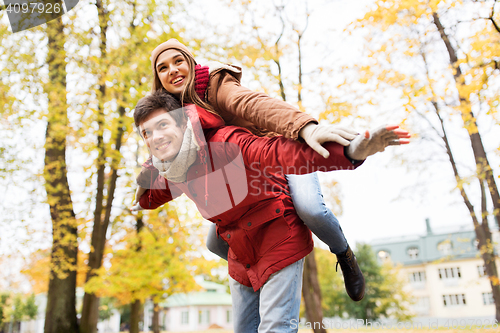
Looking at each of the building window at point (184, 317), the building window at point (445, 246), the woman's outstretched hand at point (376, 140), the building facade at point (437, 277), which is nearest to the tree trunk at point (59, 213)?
the woman's outstretched hand at point (376, 140)

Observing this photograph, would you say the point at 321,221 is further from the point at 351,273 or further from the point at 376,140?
the point at 376,140

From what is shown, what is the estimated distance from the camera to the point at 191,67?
1801mm

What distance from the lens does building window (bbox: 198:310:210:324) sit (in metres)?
39.6

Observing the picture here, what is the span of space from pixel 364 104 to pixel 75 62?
6.26 meters

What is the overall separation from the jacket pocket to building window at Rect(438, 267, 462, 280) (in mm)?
40936

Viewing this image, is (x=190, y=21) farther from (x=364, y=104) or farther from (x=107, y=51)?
(x=364, y=104)

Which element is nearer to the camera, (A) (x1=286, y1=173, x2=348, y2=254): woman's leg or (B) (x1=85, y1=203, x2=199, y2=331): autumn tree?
(A) (x1=286, y1=173, x2=348, y2=254): woman's leg

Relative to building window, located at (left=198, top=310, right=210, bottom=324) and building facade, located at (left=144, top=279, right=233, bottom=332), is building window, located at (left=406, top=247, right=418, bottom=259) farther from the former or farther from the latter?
building window, located at (left=198, top=310, right=210, bottom=324)

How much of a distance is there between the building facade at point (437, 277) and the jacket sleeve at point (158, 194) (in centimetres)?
3508

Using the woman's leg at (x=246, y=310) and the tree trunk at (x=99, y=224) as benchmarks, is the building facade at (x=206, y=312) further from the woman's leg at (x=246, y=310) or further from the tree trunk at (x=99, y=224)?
the woman's leg at (x=246, y=310)

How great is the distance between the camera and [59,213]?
779cm

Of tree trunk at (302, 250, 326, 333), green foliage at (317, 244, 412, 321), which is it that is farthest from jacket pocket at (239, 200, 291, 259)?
green foliage at (317, 244, 412, 321)

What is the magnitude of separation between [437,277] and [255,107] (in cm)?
4219

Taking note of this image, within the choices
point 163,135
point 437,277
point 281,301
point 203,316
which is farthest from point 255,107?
point 203,316
